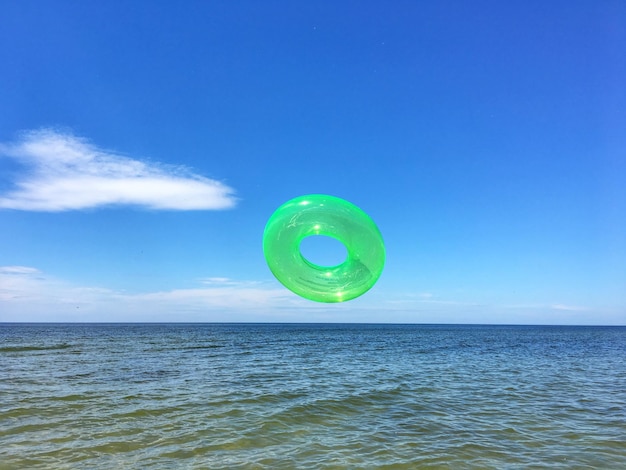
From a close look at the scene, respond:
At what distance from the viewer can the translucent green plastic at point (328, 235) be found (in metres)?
5.59

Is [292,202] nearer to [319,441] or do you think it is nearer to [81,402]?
[319,441]

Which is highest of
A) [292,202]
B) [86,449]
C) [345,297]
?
[292,202]

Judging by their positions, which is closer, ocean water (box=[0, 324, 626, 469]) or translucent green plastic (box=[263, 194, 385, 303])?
translucent green plastic (box=[263, 194, 385, 303])

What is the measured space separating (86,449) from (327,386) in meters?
6.36

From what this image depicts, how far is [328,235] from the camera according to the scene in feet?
19.4

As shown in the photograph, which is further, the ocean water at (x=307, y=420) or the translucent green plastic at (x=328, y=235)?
the ocean water at (x=307, y=420)

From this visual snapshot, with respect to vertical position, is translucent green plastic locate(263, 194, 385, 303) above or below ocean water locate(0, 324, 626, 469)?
above

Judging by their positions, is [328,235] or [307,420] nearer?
[328,235]

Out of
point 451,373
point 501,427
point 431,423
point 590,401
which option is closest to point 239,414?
point 431,423

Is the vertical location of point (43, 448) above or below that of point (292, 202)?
below

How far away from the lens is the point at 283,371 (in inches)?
574

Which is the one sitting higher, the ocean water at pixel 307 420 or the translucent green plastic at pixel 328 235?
the translucent green plastic at pixel 328 235

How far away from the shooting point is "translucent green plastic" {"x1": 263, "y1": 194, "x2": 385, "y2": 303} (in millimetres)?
5586

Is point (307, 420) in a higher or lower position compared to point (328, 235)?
lower
